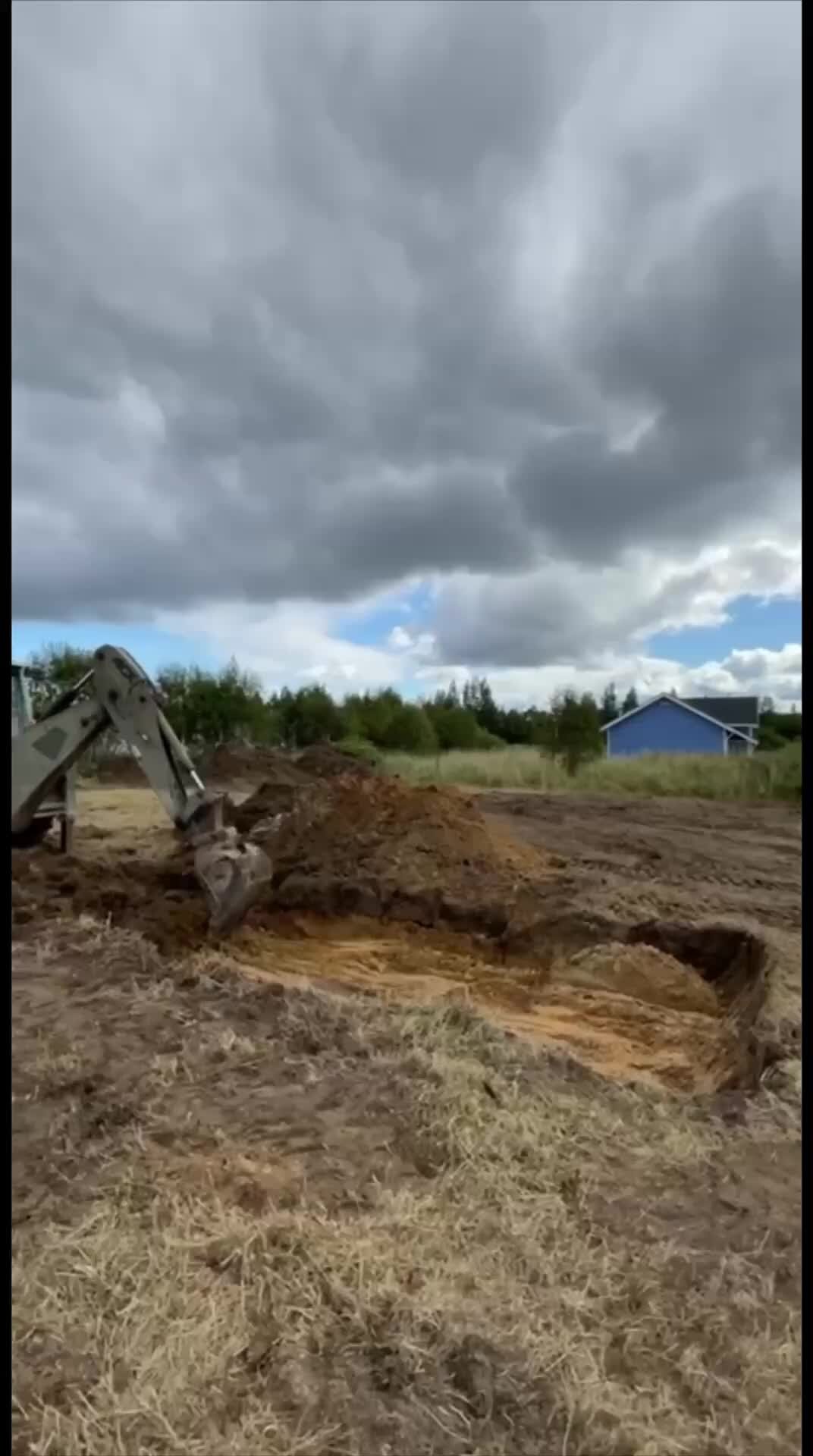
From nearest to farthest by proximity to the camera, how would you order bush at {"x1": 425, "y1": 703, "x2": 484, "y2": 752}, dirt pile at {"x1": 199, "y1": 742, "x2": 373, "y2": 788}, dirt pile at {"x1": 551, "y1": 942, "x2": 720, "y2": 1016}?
dirt pile at {"x1": 551, "y1": 942, "x2": 720, "y2": 1016} → dirt pile at {"x1": 199, "y1": 742, "x2": 373, "y2": 788} → bush at {"x1": 425, "y1": 703, "x2": 484, "y2": 752}

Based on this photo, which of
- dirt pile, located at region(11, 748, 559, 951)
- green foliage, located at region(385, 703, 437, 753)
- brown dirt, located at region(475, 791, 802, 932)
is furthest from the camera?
green foliage, located at region(385, 703, 437, 753)

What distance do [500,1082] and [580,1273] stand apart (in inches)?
56.2

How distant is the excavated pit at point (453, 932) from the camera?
6023mm

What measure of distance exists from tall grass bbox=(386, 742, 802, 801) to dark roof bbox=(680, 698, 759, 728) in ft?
33.4

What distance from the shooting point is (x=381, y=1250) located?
272cm

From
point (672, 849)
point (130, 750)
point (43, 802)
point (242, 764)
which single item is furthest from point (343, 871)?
point (242, 764)

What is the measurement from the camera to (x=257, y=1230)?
2725 millimetres

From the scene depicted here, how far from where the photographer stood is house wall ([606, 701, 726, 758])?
105 feet

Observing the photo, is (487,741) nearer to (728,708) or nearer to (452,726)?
(452,726)

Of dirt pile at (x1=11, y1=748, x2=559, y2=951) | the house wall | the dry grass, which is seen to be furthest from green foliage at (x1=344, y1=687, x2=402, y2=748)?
the dry grass

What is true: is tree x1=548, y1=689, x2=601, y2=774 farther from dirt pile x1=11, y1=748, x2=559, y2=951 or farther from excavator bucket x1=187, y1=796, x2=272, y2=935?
excavator bucket x1=187, y1=796, x2=272, y2=935

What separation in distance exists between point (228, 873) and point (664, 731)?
92.3 ft

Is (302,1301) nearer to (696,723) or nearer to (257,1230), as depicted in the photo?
(257,1230)

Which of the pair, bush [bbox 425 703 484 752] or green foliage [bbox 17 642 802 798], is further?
bush [bbox 425 703 484 752]
